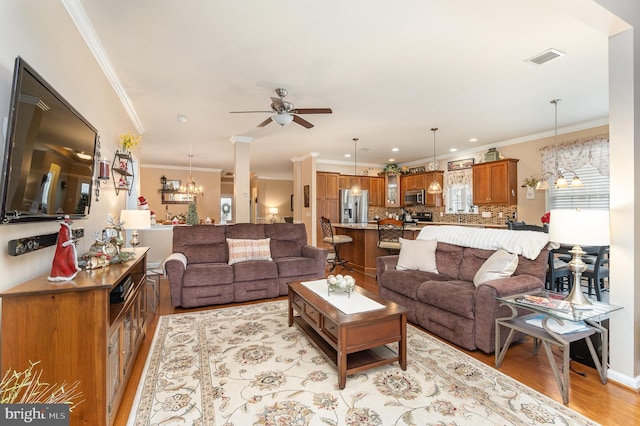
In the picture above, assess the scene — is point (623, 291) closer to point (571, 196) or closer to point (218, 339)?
point (218, 339)

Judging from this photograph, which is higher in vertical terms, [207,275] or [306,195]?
[306,195]

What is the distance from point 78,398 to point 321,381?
140 cm

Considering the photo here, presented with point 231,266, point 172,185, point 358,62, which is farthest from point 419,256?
point 172,185

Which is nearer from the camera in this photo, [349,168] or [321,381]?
[321,381]

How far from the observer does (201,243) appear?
13.9 feet

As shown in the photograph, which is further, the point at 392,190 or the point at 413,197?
the point at 392,190

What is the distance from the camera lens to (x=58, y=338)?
4.85ft

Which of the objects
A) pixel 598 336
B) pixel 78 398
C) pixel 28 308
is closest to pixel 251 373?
pixel 78 398

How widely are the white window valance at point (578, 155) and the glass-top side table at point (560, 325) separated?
12.9 ft

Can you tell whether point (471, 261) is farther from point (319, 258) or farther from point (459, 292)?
point (319, 258)

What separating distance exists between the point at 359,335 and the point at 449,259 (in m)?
1.86

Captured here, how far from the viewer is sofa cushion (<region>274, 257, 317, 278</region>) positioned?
4.17 m

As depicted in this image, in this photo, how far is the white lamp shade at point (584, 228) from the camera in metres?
1.91

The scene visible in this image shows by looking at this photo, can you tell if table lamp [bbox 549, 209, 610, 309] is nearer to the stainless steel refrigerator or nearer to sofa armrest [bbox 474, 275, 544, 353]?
sofa armrest [bbox 474, 275, 544, 353]
